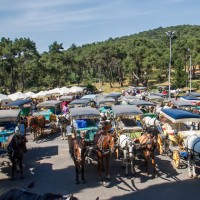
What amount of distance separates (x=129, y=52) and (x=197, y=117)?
56665 millimetres

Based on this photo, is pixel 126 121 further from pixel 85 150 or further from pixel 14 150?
pixel 14 150

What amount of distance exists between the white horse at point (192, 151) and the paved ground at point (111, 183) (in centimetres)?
32

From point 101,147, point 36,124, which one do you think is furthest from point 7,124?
point 101,147

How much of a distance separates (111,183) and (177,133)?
495 cm

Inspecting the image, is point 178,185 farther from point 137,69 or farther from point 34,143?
point 137,69

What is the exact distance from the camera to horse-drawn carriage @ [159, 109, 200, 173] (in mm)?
14047

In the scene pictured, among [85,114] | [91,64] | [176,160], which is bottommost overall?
[176,160]

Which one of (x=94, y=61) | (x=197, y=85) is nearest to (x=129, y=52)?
(x=94, y=61)

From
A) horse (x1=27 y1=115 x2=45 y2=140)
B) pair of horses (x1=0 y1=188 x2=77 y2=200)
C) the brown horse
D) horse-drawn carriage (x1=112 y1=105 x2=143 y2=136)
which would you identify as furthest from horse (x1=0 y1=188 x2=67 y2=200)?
horse (x1=27 y1=115 x2=45 y2=140)

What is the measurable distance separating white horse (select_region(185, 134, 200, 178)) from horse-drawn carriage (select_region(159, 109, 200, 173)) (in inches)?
23.2

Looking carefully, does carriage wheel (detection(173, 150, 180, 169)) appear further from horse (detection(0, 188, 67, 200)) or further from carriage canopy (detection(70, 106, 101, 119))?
horse (detection(0, 188, 67, 200))

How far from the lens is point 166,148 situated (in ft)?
53.9

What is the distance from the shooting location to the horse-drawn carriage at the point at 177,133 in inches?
553

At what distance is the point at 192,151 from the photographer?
12617 millimetres
